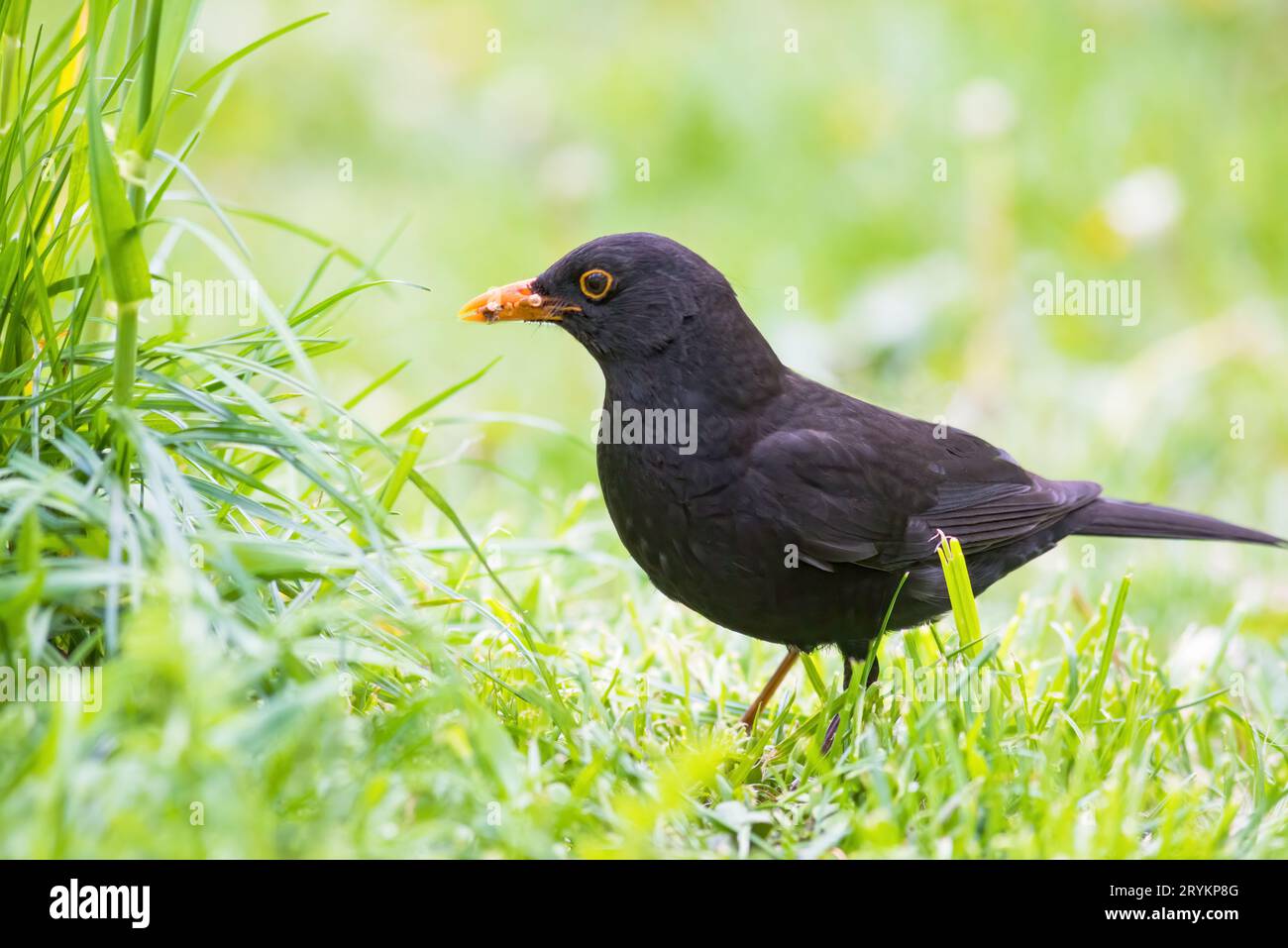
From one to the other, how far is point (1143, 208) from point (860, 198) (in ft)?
5.88

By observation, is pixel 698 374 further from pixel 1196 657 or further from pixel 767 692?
pixel 1196 657

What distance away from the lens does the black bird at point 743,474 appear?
328cm

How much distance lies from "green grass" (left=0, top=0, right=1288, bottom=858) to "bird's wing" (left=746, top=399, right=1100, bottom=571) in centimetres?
30

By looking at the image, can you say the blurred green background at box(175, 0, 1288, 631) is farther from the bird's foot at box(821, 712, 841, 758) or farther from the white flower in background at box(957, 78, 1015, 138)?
the bird's foot at box(821, 712, 841, 758)

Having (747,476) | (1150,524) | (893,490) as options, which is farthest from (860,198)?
(747,476)

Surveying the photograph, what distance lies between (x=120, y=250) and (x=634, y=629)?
1.99 m

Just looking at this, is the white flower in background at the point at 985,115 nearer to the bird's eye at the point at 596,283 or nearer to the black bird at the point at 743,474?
the black bird at the point at 743,474

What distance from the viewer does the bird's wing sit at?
3.37 m

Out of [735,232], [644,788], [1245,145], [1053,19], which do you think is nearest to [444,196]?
A: [735,232]

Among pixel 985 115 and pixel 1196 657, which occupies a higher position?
pixel 985 115

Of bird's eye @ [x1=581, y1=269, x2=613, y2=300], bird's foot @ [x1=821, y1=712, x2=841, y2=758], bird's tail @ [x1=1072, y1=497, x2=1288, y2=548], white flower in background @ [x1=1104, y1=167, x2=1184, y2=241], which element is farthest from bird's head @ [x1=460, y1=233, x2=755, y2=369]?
white flower in background @ [x1=1104, y1=167, x2=1184, y2=241]

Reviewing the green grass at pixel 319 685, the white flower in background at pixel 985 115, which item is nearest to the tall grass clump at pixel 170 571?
the green grass at pixel 319 685

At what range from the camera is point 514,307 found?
3.58 meters

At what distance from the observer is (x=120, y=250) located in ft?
8.09
